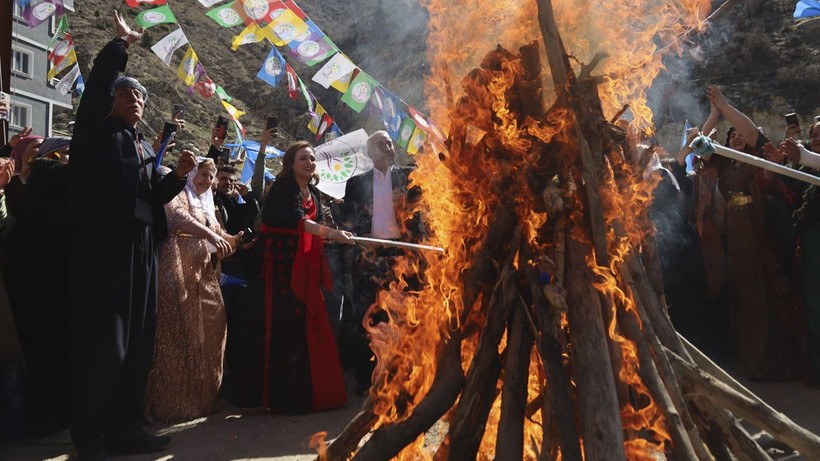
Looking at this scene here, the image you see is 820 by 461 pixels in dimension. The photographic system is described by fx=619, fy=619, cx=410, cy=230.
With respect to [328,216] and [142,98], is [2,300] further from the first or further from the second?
[328,216]

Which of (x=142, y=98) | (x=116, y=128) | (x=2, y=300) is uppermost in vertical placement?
(x=142, y=98)

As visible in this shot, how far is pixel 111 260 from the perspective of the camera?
366 centimetres

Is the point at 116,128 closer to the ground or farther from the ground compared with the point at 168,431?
farther from the ground

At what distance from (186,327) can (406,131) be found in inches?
180

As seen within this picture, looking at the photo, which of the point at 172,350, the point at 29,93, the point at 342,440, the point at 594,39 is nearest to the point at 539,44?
the point at 594,39

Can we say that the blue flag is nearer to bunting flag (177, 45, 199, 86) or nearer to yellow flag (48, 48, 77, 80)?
bunting flag (177, 45, 199, 86)

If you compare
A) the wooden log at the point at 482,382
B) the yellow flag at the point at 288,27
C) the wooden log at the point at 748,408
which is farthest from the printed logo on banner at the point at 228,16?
the wooden log at the point at 748,408

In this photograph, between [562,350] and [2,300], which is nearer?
[562,350]

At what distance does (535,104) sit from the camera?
9.65ft

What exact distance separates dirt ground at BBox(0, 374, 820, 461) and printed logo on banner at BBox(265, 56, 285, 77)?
500 centimetres

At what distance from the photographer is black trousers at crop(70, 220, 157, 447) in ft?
11.6

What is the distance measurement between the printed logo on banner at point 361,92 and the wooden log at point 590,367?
5.62 m

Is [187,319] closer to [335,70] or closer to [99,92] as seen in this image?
[99,92]

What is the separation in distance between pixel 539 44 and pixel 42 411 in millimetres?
3911
